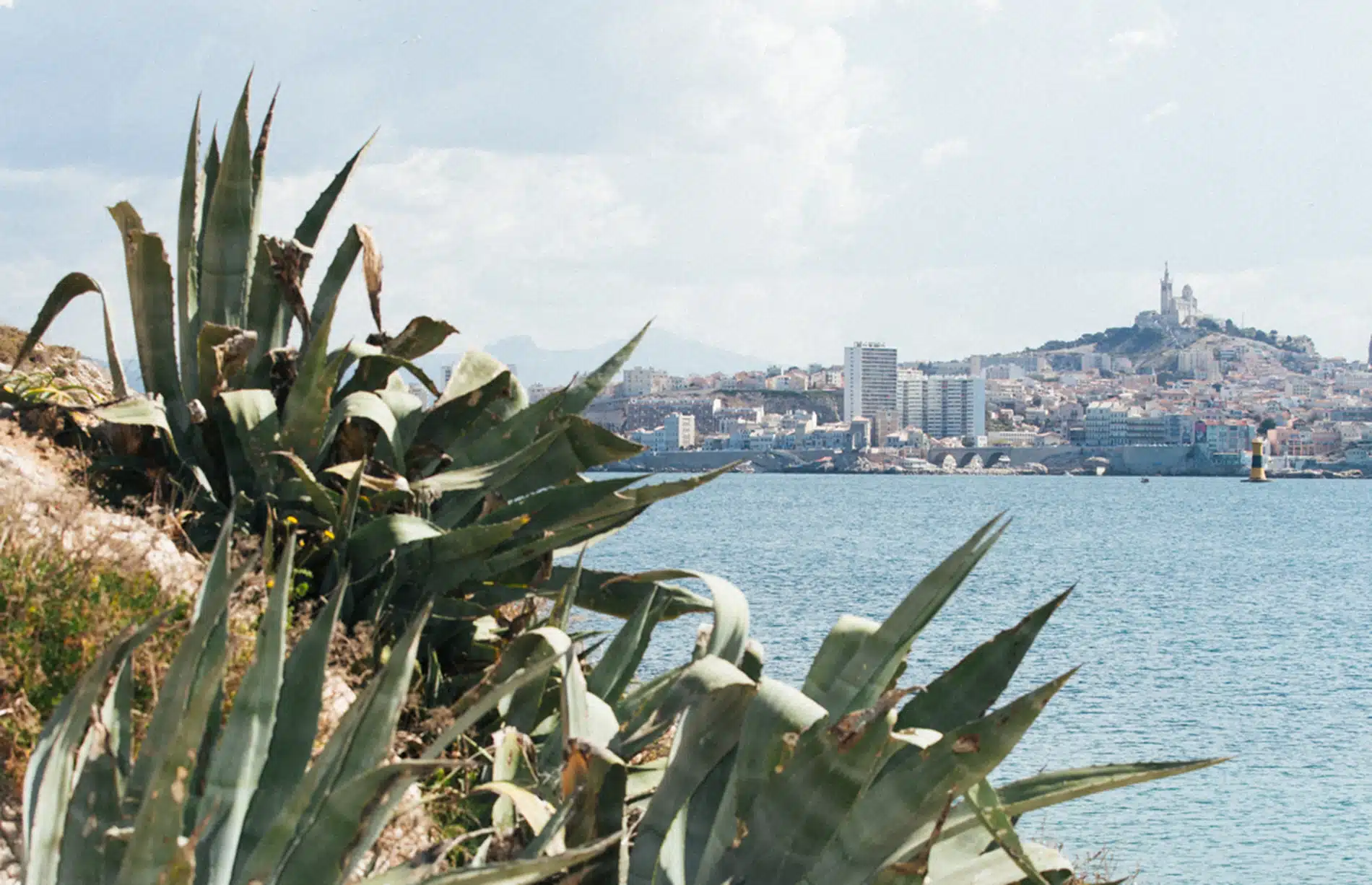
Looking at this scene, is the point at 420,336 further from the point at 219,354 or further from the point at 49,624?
the point at 49,624

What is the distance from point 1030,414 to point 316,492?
13695 cm

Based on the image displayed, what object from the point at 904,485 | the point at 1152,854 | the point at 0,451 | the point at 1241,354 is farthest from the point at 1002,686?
the point at 1241,354

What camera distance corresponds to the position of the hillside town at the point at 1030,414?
367 ft

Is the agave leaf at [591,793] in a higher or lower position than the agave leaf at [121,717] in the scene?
lower

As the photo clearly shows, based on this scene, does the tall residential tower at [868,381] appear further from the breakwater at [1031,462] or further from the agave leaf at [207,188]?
the agave leaf at [207,188]

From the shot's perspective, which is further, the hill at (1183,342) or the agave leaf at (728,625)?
the hill at (1183,342)

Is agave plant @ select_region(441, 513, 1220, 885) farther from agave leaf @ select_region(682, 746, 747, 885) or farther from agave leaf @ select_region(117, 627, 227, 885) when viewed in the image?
agave leaf @ select_region(117, 627, 227, 885)

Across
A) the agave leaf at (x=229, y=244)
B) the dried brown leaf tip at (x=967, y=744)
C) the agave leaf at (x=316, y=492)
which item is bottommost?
the dried brown leaf tip at (x=967, y=744)

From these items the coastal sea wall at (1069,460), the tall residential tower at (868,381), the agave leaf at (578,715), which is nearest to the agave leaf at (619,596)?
the agave leaf at (578,715)

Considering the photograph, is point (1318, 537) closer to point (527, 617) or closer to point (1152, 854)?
point (1152, 854)

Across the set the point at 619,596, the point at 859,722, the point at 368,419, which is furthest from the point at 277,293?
the point at 859,722

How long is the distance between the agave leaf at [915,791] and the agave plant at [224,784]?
45cm

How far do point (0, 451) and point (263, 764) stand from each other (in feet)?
7.63

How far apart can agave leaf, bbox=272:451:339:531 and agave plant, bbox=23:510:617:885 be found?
4.90 feet
